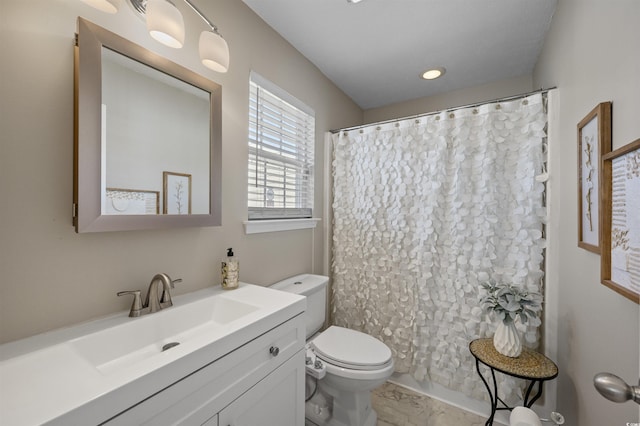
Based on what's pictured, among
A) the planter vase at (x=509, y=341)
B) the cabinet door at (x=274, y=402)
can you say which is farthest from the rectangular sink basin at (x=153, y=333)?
the planter vase at (x=509, y=341)

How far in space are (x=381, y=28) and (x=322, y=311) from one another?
196 centimetres

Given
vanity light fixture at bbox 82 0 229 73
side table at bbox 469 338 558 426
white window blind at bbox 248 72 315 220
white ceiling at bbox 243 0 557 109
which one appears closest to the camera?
vanity light fixture at bbox 82 0 229 73

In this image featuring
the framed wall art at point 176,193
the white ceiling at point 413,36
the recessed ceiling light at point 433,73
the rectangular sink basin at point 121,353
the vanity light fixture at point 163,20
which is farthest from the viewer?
the recessed ceiling light at point 433,73

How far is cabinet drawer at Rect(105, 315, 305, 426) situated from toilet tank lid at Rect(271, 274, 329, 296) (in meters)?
0.55

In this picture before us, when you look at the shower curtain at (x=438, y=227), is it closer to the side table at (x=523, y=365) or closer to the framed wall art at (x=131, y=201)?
the side table at (x=523, y=365)

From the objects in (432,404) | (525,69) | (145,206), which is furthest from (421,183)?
(145,206)

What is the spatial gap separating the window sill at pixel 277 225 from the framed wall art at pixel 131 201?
0.53m

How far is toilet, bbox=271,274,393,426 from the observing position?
139 cm

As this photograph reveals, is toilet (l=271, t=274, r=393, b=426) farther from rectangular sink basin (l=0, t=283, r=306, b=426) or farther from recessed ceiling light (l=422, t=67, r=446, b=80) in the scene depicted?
recessed ceiling light (l=422, t=67, r=446, b=80)

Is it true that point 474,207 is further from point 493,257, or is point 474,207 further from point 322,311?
point 322,311

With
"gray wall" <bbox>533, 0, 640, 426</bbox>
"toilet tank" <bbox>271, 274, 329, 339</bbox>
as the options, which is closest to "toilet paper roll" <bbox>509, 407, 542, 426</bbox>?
"gray wall" <bbox>533, 0, 640, 426</bbox>

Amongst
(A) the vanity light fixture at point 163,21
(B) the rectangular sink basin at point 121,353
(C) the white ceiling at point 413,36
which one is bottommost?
(B) the rectangular sink basin at point 121,353

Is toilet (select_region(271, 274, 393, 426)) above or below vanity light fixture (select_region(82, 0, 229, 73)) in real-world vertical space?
below

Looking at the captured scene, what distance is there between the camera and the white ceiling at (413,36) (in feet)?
5.00
